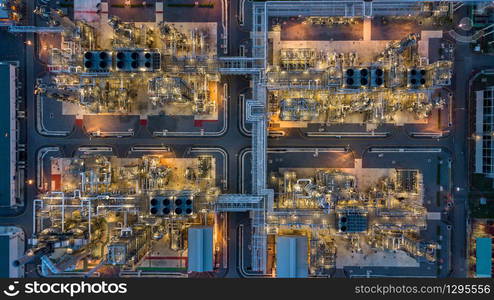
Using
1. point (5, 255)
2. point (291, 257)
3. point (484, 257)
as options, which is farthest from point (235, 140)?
point (484, 257)

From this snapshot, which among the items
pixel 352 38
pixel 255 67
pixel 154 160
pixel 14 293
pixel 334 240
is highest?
pixel 352 38

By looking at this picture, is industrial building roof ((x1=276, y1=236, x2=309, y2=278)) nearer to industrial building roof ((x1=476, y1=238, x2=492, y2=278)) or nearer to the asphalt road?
the asphalt road

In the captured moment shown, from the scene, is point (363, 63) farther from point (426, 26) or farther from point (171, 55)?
point (171, 55)

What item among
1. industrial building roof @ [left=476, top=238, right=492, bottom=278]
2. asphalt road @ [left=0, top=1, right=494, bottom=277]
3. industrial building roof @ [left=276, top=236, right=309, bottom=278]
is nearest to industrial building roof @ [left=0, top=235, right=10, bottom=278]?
asphalt road @ [left=0, top=1, right=494, bottom=277]

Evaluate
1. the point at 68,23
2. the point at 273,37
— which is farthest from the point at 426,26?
the point at 68,23

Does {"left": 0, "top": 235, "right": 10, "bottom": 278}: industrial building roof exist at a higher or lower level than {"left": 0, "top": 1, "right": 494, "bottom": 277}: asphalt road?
lower

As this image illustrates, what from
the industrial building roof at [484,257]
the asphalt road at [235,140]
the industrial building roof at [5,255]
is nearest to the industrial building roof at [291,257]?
the asphalt road at [235,140]

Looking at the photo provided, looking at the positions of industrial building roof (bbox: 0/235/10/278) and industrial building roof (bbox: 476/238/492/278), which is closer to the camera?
industrial building roof (bbox: 476/238/492/278)

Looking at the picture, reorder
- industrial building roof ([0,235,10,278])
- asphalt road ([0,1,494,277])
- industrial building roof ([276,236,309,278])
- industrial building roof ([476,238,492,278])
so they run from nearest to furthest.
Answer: industrial building roof ([276,236,309,278]) < industrial building roof ([476,238,492,278]) < industrial building roof ([0,235,10,278]) < asphalt road ([0,1,494,277])

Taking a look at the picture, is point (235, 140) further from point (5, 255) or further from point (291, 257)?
point (5, 255)
